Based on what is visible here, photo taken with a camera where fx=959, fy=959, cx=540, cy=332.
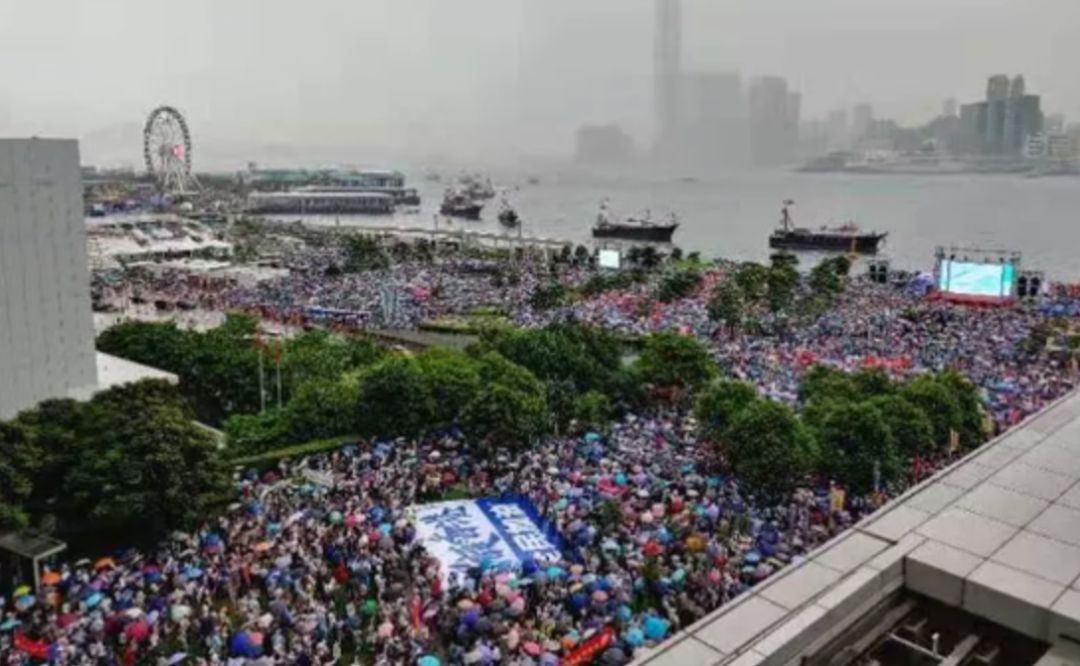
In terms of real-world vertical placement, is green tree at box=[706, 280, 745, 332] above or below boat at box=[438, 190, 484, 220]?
below

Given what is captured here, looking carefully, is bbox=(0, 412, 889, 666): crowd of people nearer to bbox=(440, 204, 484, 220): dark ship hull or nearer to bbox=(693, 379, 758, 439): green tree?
bbox=(693, 379, 758, 439): green tree

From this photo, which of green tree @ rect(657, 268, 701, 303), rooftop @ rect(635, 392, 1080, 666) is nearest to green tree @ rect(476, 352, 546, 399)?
rooftop @ rect(635, 392, 1080, 666)

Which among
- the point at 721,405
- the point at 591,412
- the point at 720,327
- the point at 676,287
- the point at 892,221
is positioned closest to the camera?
the point at 721,405

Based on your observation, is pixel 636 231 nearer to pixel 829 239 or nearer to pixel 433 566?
pixel 829 239

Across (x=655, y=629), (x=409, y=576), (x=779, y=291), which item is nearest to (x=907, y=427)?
(x=655, y=629)

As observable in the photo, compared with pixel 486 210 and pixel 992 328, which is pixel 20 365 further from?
pixel 486 210

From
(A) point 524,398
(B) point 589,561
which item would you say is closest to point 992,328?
(A) point 524,398
